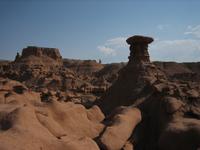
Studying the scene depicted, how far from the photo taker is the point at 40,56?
54.9 meters

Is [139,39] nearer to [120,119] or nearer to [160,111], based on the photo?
[160,111]

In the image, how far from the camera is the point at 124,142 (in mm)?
8500

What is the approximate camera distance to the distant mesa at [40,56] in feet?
175

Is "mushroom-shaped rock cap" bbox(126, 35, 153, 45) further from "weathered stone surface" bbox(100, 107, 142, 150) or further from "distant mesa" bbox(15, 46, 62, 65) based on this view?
"distant mesa" bbox(15, 46, 62, 65)

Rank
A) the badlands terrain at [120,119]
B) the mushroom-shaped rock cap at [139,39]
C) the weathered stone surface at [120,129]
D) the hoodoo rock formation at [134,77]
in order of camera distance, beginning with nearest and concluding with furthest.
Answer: the badlands terrain at [120,119] → the weathered stone surface at [120,129] → the hoodoo rock formation at [134,77] → the mushroom-shaped rock cap at [139,39]

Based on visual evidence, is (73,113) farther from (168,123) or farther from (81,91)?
(81,91)

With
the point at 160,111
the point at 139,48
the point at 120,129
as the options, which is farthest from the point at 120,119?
the point at 139,48

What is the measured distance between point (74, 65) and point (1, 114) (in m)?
62.6

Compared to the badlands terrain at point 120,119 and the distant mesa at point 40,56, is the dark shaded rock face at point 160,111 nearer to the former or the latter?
the badlands terrain at point 120,119

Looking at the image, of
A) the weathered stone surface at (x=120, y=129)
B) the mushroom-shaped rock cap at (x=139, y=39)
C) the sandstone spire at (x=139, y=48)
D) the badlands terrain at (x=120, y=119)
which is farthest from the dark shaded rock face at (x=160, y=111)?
the mushroom-shaped rock cap at (x=139, y=39)

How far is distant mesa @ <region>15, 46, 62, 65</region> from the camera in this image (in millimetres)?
53291

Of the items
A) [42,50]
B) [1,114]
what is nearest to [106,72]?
[42,50]

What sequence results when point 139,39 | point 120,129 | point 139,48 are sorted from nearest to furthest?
point 120,129, point 139,39, point 139,48

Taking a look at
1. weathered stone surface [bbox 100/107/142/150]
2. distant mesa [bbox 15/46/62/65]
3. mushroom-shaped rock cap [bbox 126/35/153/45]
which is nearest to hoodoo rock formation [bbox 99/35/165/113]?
mushroom-shaped rock cap [bbox 126/35/153/45]
